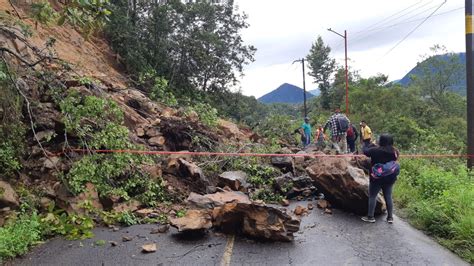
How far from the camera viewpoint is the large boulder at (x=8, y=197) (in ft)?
19.6

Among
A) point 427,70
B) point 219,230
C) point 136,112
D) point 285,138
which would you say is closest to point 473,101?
point 219,230

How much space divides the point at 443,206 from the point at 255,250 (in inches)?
130

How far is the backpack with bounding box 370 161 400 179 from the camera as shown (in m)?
6.52

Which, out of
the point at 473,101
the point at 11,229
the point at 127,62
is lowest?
the point at 11,229

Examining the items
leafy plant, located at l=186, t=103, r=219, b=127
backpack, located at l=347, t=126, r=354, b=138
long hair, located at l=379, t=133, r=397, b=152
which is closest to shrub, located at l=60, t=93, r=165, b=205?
long hair, located at l=379, t=133, r=397, b=152

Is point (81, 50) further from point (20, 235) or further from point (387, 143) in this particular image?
point (387, 143)

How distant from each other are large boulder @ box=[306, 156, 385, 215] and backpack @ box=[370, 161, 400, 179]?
553 millimetres

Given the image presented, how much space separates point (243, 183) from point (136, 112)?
165 inches

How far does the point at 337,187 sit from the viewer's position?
7371mm

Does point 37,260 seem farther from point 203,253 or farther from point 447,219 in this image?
point 447,219

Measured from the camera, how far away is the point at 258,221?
231 inches

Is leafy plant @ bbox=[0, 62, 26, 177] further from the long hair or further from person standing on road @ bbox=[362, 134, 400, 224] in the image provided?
the long hair

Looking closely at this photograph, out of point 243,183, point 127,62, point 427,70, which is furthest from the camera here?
point 427,70

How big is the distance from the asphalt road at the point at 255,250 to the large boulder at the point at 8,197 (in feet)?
3.01
